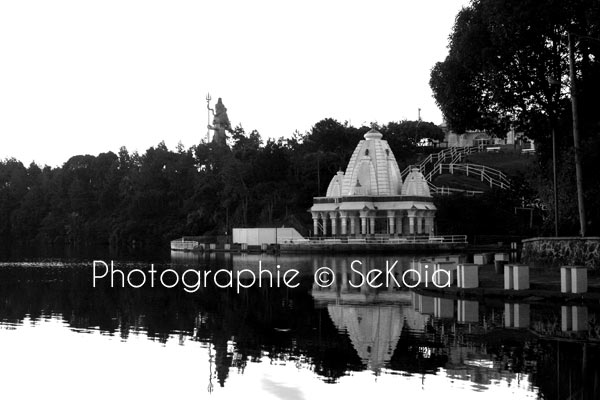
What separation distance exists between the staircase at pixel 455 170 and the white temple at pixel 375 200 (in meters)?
4.95

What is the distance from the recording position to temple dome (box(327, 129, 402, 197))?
307 ft

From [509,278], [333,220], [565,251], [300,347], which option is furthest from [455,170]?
[300,347]

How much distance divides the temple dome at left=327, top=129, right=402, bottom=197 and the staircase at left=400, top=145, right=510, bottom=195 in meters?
4.58

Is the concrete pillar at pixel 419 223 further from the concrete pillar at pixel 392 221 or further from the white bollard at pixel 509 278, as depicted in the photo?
the white bollard at pixel 509 278

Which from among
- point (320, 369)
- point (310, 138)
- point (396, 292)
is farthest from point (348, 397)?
point (310, 138)

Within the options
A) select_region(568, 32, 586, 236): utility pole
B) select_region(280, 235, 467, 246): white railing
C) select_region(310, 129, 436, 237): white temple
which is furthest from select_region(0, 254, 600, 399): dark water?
select_region(310, 129, 436, 237): white temple

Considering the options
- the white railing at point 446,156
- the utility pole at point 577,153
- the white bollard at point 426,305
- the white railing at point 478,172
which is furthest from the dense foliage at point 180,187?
the white bollard at point 426,305

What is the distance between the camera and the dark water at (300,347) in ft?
57.3

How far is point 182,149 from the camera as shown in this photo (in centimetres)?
15300

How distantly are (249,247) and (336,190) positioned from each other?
11.4 meters

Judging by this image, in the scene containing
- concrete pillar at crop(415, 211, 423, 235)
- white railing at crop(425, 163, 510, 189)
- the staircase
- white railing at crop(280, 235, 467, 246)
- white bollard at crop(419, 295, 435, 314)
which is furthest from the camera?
white railing at crop(425, 163, 510, 189)

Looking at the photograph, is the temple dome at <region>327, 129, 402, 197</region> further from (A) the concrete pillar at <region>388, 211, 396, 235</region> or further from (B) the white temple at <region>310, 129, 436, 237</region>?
(A) the concrete pillar at <region>388, 211, 396, 235</region>

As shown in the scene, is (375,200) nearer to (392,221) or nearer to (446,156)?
(392,221)

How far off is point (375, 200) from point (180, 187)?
50895 millimetres
